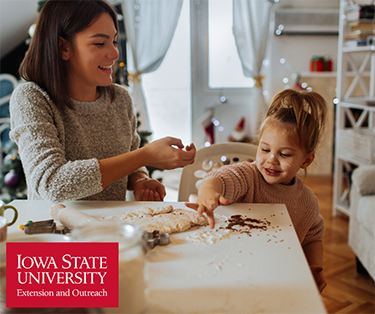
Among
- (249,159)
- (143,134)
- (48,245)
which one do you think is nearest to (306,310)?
(48,245)

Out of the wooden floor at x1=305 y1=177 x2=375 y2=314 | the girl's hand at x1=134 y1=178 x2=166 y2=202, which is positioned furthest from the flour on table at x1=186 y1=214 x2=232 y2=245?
the wooden floor at x1=305 y1=177 x2=375 y2=314

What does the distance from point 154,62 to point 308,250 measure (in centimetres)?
334

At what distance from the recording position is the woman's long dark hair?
1105 mm

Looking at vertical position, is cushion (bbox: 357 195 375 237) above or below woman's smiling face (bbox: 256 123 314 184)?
below

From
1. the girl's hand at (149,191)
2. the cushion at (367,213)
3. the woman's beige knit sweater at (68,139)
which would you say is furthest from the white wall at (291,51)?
the girl's hand at (149,191)

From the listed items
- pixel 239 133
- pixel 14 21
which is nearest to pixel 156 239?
pixel 14 21

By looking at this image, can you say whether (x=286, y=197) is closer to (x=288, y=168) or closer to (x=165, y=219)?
(x=288, y=168)

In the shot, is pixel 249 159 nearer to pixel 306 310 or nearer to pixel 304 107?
pixel 304 107

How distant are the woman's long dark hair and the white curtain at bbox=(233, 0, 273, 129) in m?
3.05

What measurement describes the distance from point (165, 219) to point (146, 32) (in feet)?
11.8

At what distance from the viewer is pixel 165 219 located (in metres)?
0.79

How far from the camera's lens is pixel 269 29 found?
409 centimetres

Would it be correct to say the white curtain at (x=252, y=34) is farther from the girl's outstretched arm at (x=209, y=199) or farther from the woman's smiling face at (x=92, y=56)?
the girl's outstretched arm at (x=209, y=199)

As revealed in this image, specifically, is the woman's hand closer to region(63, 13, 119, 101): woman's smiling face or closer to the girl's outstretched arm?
the girl's outstretched arm
